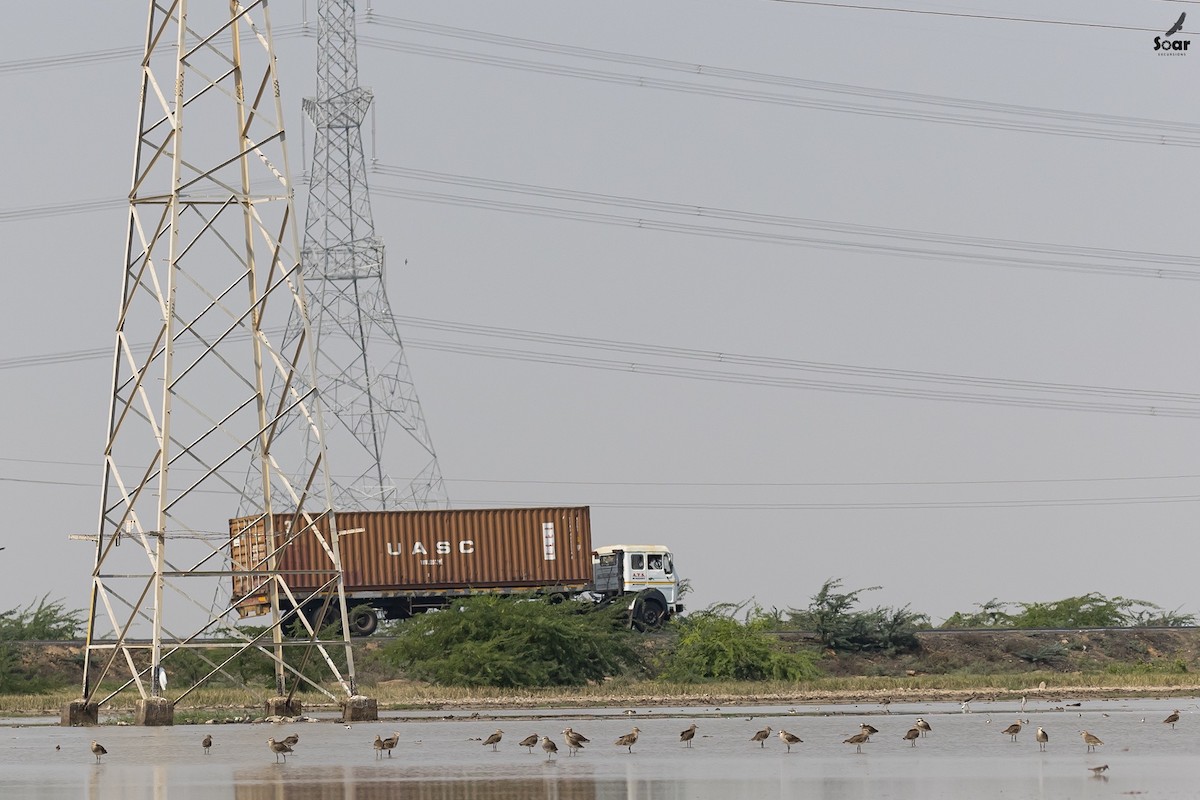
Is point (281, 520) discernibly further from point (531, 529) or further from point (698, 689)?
point (698, 689)

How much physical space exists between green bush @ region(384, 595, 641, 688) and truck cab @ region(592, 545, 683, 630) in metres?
13.6

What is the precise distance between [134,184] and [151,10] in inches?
131

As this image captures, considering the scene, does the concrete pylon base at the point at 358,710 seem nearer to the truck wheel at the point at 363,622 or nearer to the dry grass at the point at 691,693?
the dry grass at the point at 691,693

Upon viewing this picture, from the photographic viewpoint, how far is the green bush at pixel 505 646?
155 ft

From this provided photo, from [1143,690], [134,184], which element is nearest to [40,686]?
[134,184]

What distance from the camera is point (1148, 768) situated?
2198 centimetres

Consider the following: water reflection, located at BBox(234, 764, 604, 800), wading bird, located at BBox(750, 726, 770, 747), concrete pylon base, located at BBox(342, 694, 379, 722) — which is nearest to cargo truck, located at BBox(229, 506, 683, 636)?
concrete pylon base, located at BBox(342, 694, 379, 722)

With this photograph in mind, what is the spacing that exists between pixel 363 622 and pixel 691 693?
2013 centimetres

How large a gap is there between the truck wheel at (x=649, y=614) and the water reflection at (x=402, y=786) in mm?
40485

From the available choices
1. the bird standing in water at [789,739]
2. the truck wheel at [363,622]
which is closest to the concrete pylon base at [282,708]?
the bird standing in water at [789,739]

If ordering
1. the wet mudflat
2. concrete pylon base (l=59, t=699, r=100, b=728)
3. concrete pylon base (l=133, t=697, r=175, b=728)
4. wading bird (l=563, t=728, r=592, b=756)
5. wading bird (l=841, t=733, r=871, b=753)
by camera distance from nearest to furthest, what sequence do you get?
1. the wet mudflat
2. wading bird (l=563, t=728, r=592, b=756)
3. wading bird (l=841, t=733, r=871, b=753)
4. concrete pylon base (l=133, t=697, r=175, b=728)
5. concrete pylon base (l=59, t=699, r=100, b=728)

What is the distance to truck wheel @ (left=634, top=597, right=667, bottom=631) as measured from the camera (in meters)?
63.0

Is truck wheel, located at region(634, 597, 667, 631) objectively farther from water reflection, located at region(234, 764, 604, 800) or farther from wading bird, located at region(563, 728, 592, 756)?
water reflection, located at region(234, 764, 604, 800)

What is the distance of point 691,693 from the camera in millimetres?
44719
